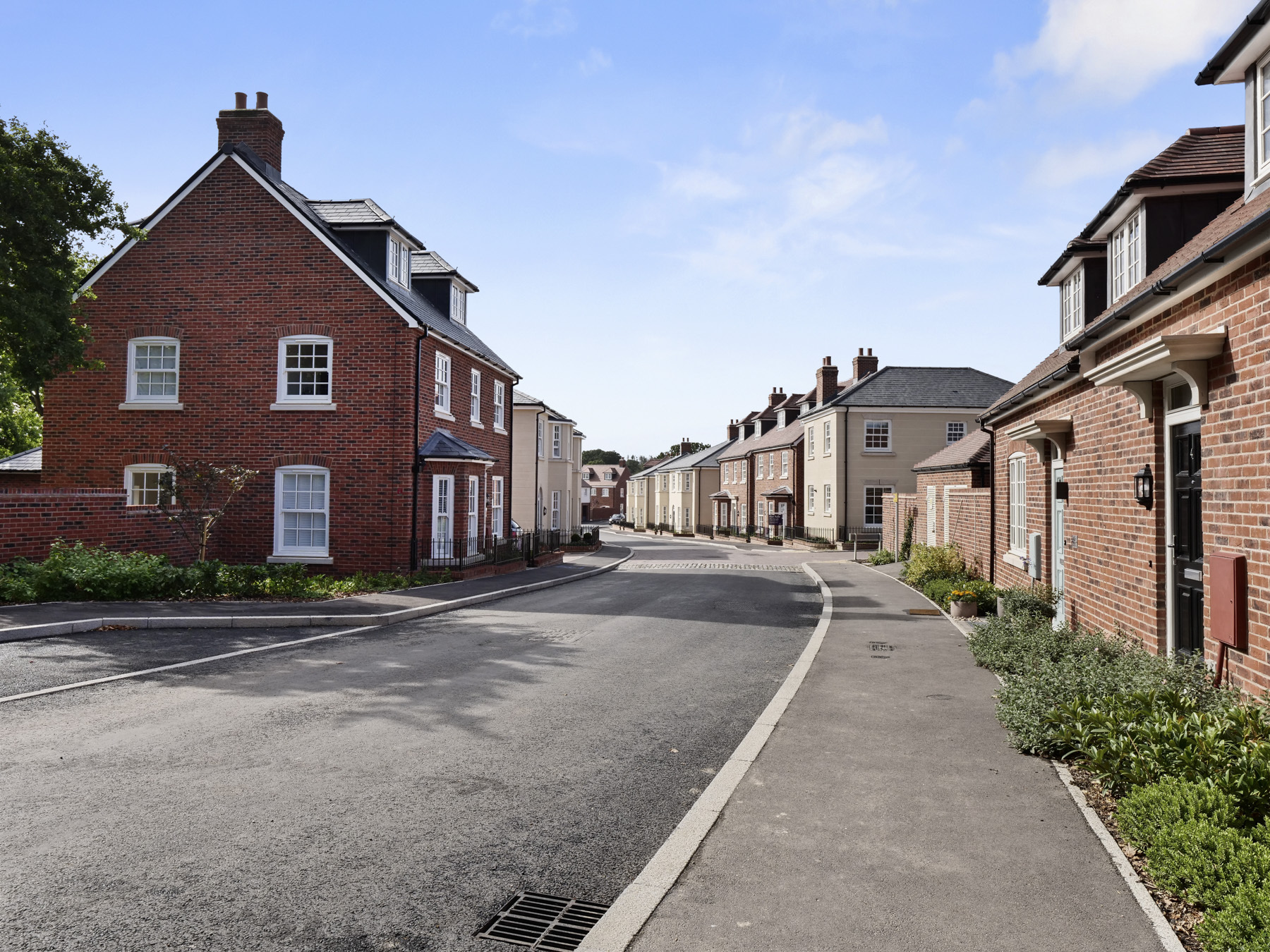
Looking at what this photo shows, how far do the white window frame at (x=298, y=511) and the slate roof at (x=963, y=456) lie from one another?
15713 millimetres

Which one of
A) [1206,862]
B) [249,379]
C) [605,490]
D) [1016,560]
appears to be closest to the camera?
[1206,862]

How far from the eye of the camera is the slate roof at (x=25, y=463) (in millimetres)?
22766

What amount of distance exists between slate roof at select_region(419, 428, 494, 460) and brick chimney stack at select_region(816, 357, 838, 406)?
94.9 ft

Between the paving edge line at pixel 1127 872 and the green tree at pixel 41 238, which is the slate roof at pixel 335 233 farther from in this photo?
the paving edge line at pixel 1127 872

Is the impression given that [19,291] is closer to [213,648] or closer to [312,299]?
[312,299]

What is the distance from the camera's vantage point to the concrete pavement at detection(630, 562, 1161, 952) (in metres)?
3.76

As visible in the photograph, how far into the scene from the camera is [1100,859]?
14.9ft

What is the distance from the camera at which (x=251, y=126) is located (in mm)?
22781

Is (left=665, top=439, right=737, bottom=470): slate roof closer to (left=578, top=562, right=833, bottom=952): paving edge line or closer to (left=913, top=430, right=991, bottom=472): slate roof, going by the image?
(left=913, top=430, right=991, bottom=472): slate roof

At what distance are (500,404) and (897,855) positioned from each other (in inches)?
982

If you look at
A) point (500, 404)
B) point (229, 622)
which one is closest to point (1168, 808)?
point (229, 622)

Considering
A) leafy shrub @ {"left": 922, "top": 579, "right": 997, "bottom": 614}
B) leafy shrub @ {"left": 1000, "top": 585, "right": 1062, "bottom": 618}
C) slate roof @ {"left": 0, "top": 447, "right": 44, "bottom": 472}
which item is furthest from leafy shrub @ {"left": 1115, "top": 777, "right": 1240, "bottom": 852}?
Answer: slate roof @ {"left": 0, "top": 447, "right": 44, "bottom": 472}

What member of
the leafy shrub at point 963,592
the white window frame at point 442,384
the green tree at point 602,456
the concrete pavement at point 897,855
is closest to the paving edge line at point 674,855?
the concrete pavement at point 897,855

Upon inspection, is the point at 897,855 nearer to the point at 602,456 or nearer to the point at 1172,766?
the point at 1172,766
